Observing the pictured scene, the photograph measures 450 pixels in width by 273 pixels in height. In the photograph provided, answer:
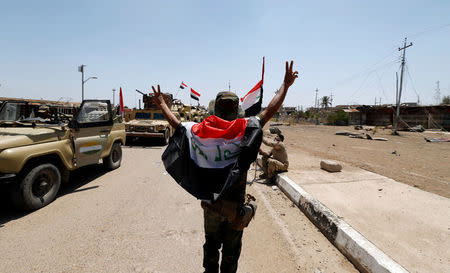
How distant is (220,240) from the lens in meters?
1.67

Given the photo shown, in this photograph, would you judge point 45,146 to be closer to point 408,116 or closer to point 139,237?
point 139,237

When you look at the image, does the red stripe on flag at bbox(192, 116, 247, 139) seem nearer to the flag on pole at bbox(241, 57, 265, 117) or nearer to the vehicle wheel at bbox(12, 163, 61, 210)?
the flag on pole at bbox(241, 57, 265, 117)

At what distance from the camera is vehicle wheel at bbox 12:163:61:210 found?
3.28 m

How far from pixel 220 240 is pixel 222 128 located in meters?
0.90

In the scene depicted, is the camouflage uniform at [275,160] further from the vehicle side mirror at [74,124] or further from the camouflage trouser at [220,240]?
the vehicle side mirror at [74,124]

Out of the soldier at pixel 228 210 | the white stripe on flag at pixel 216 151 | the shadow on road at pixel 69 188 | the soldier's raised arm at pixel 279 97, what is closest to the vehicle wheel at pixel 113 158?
the shadow on road at pixel 69 188

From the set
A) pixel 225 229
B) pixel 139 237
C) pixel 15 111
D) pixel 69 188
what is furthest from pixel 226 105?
pixel 15 111

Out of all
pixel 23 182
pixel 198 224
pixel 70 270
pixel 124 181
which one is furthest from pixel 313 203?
pixel 23 182

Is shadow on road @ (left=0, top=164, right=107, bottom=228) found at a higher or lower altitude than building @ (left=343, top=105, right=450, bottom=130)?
lower

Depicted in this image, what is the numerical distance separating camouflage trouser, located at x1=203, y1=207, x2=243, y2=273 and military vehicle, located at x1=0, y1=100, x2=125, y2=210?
10.8 ft

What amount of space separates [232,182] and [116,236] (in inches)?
93.6

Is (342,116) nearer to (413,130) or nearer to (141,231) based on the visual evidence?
(413,130)

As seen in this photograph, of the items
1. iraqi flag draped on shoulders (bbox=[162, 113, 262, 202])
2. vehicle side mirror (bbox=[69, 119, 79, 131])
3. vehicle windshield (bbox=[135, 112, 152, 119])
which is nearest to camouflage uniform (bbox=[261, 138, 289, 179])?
iraqi flag draped on shoulders (bbox=[162, 113, 262, 202])

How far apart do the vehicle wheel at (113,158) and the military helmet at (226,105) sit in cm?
524
